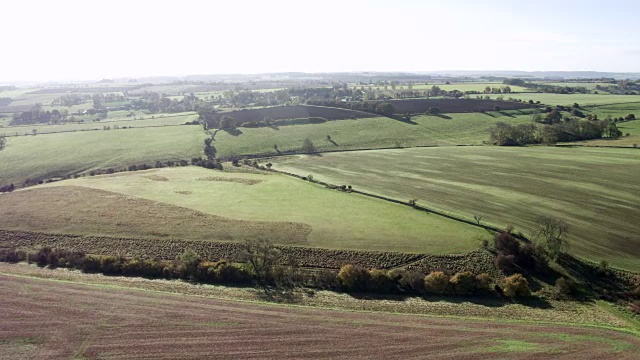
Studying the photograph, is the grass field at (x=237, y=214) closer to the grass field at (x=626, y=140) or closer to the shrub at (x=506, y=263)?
the shrub at (x=506, y=263)

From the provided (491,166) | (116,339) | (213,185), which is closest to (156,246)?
(116,339)

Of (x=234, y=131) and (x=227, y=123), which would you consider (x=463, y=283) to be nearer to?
(x=234, y=131)

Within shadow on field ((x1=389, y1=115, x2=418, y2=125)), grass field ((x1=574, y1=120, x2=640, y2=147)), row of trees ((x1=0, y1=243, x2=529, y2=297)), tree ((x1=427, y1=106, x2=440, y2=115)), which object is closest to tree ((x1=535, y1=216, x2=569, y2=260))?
row of trees ((x1=0, y1=243, x2=529, y2=297))

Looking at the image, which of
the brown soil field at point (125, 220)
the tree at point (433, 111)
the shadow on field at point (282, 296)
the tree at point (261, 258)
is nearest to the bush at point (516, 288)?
the shadow on field at point (282, 296)

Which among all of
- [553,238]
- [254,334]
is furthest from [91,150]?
[553,238]

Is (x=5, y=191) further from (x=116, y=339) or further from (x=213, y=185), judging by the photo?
(x=116, y=339)
